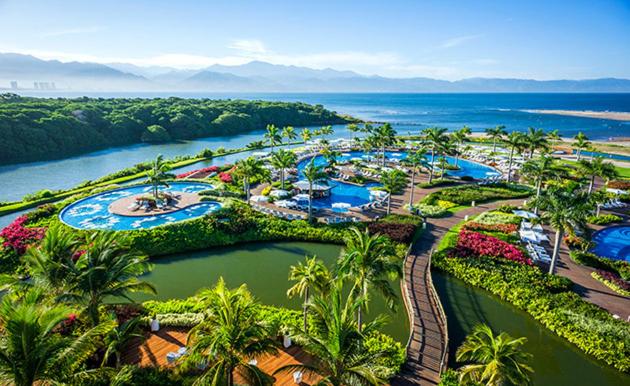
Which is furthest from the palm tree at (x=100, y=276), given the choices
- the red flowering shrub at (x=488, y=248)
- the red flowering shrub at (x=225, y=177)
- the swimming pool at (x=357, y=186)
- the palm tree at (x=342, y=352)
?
the red flowering shrub at (x=225, y=177)

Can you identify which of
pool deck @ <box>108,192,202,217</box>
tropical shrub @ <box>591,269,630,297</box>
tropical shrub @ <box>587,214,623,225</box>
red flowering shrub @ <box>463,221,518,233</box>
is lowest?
tropical shrub @ <box>591,269,630,297</box>

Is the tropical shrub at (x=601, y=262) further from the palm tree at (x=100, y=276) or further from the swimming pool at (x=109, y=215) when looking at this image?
the swimming pool at (x=109, y=215)

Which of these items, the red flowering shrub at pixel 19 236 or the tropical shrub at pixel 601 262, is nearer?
the tropical shrub at pixel 601 262

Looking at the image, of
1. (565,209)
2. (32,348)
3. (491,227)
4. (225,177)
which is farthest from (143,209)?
(565,209)

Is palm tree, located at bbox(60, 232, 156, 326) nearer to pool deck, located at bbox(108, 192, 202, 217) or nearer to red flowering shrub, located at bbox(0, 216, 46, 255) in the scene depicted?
red flowering shrub, located at bbox(0, 216, 46, 255)

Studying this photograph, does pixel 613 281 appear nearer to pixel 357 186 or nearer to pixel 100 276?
pixel 357 186

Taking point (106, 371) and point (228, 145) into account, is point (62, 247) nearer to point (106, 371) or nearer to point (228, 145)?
Answer: point (106, 371)

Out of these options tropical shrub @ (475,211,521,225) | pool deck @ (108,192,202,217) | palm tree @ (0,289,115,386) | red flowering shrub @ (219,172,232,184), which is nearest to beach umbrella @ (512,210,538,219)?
tropical shrub @ (475,211,521,225)
